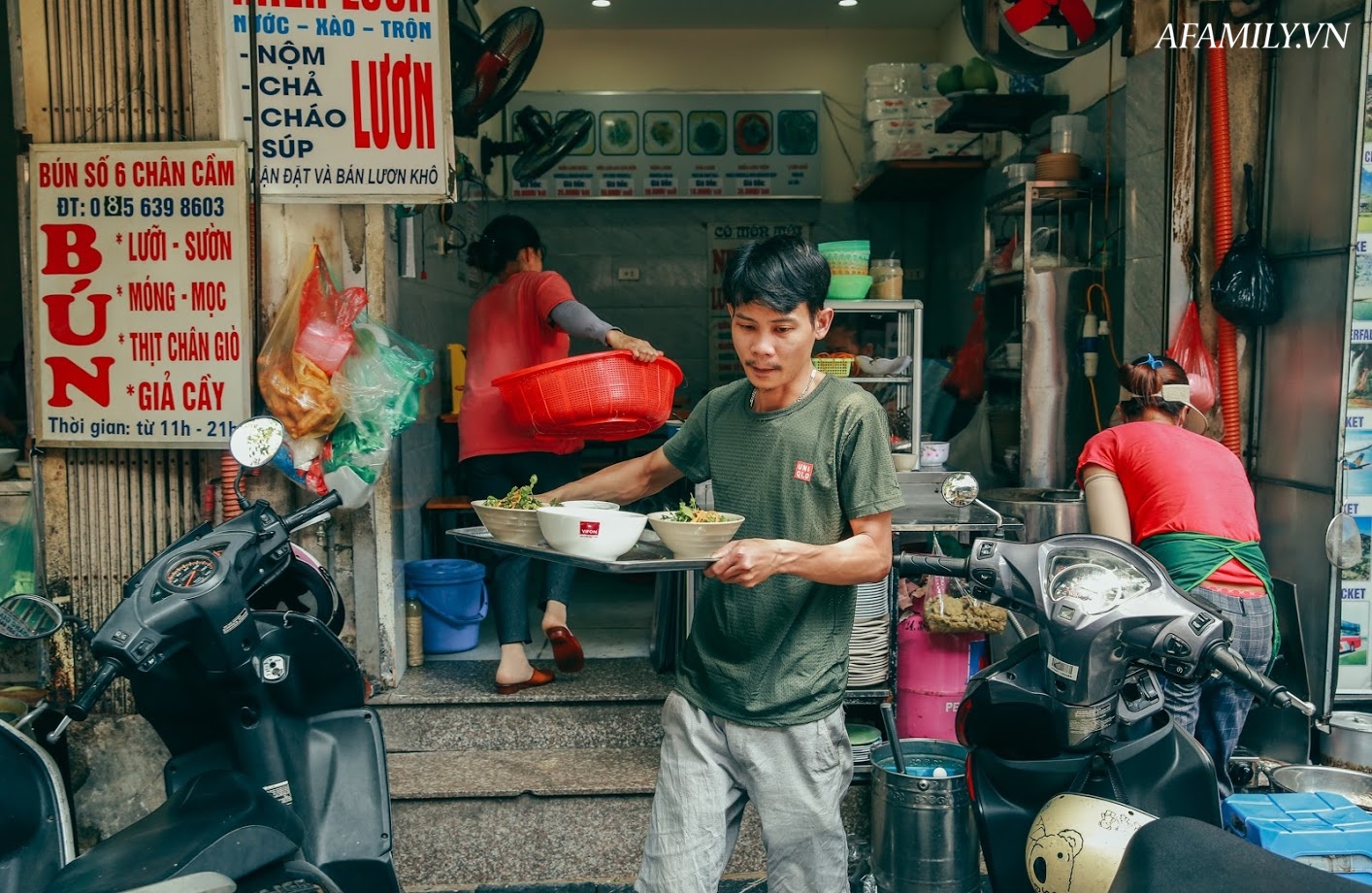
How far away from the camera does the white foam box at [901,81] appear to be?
25.4 feet

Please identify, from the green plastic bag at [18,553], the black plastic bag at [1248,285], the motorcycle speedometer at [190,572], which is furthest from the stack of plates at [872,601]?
the green plastic bag at [18,553]

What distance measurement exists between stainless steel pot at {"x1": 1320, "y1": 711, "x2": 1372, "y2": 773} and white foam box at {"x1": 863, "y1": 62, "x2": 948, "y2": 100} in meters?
5.05

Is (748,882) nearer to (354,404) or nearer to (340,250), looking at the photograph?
(354,404)

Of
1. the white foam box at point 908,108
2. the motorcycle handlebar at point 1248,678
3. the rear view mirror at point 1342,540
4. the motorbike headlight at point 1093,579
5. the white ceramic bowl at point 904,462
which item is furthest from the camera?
the white foam box at point 908,108

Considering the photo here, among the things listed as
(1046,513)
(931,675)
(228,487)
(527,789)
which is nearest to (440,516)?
(228,487)

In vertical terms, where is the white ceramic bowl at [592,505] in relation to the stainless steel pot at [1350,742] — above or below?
above

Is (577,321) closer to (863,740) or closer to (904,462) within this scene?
(904,462)

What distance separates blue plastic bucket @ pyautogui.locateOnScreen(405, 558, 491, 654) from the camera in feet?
16.8

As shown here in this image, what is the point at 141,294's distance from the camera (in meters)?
4.02

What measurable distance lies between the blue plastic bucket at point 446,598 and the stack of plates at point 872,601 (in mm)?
1862

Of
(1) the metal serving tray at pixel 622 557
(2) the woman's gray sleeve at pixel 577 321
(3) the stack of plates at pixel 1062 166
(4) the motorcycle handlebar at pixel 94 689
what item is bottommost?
(4) the motorcycle handlebar at pixel 94 689

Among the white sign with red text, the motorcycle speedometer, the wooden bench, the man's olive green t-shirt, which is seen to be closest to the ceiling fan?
the white sign with red text

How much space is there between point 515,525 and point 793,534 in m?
0.62

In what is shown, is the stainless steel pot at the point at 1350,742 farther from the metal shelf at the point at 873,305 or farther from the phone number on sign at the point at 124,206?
the phone number on sign at the point at 124,206
